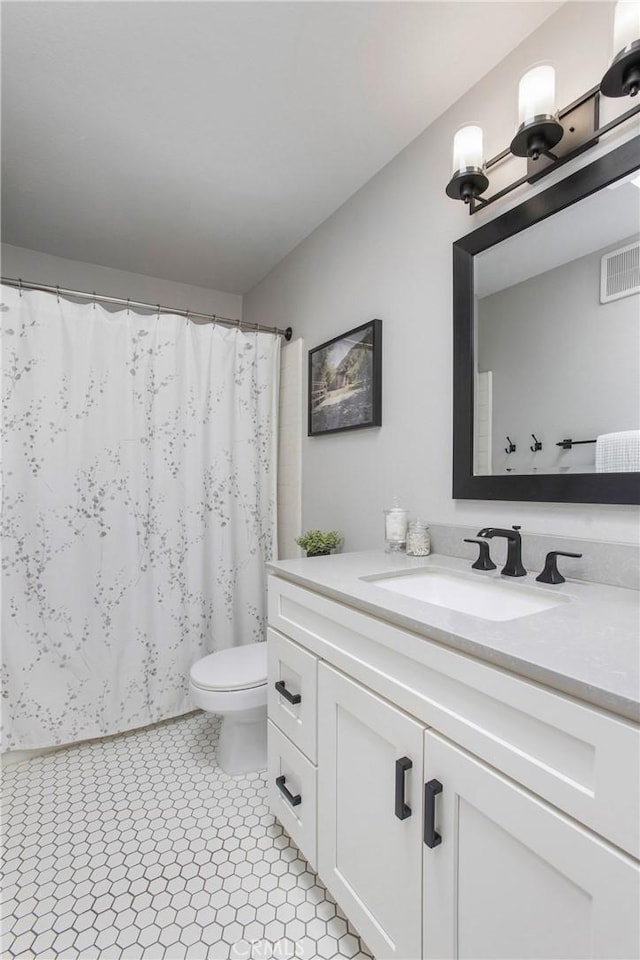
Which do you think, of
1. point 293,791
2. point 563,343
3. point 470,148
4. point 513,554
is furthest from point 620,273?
point 293,791

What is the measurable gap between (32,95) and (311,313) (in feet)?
4.17

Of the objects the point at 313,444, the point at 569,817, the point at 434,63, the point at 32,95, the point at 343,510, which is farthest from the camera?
the point at 313,444

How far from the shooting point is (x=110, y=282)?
2.65 m

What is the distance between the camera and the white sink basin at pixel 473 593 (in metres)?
1.06

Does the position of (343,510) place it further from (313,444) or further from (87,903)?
(87,903)

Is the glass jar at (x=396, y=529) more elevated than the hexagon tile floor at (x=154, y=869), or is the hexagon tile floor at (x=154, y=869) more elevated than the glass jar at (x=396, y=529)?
the glass jar at (x=396, y=529)

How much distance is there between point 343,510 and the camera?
2008 millimetres

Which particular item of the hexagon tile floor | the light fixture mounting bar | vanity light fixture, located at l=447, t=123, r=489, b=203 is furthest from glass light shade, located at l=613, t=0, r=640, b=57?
the hexagon tile floor

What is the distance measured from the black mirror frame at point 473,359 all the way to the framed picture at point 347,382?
0.39 meters

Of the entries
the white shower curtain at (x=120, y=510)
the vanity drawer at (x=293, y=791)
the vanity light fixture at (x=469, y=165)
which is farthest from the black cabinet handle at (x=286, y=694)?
the vanity light fixture at (x=469, y=165)

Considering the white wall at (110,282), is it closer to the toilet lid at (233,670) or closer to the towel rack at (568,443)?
the toilet lid at (233,670)

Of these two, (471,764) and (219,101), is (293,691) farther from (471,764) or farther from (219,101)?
(219,101)

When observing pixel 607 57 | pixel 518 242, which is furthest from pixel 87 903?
pixel 607 57

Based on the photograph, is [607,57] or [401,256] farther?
[401,256]
